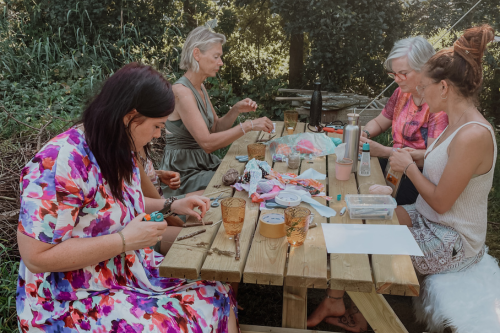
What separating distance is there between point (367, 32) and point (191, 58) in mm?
3877

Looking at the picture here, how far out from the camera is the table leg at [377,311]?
1665 mm

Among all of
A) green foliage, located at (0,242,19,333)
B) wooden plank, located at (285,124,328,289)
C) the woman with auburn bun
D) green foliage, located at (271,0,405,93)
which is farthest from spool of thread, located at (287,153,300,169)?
green foliage, located at (271,0,405,93)

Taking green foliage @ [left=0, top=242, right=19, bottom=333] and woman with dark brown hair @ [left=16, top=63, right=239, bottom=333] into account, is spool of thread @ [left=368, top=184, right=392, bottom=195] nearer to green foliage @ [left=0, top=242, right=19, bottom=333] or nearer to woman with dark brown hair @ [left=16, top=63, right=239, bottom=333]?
woman with dark brown hair @ [left=16, top=63, right=239, bottom=333]

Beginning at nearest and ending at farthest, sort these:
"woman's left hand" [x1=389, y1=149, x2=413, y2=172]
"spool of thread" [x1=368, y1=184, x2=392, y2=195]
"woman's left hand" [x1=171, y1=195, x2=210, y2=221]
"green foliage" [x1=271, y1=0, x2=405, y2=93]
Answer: "woman's left hand" [x1=171, y1=195, x2=210, y2=221]
"spool of thread" [x1=368, y1=184, x2=392, y2=195]
"woman's left hand" [x1=389, y1=149, x2=413, y2=172]
"green foliage" [x1=271, y1=0, x2=405, y2=93]

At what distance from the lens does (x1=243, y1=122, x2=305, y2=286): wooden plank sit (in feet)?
4.91

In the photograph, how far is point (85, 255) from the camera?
1.50m

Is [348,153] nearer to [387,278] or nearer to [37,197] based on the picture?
[387,278]

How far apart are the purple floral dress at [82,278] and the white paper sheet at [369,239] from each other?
56 centimetres

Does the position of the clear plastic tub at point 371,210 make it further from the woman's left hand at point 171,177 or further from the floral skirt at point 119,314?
the woman's left hand at point 171,177

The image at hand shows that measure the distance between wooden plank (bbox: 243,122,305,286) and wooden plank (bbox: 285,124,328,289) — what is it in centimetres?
3

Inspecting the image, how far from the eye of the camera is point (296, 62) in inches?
283

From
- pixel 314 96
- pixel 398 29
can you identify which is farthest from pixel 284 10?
pixel 314 96

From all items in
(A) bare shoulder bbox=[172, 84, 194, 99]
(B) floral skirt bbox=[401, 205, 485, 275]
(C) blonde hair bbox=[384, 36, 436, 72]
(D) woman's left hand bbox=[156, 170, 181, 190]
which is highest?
(C) blonde hair bbox=[384, 36, 436, 72]

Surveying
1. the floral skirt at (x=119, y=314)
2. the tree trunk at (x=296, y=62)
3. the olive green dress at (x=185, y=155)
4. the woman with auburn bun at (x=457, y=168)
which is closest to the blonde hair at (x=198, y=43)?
the olive green dress at (x=185, y=155)
